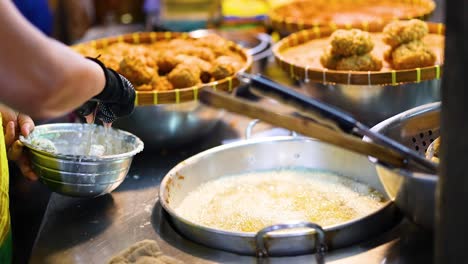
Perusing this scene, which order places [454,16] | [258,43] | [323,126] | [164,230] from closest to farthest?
1. [454,16]
2. [323,126]
3. [164,230]
4. [258,43]

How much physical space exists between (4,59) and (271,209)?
1007 millimetres

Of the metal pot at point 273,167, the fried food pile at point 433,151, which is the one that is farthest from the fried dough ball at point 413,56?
the fried food pile at point 433,151

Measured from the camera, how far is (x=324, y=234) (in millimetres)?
1735

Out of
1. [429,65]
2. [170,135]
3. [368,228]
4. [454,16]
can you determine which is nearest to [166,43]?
[170,135]

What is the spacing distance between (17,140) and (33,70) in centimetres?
96

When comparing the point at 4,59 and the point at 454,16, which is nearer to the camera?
the point at 454,16

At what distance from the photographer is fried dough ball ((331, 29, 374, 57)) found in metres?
2.55

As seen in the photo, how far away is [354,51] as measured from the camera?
2.56 m

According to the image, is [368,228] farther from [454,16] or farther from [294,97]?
[454,16]

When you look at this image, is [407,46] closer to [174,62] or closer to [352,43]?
[352,43]

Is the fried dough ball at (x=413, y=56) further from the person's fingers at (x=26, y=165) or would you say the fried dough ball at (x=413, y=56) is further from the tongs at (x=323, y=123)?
the person's fingers at (x=26, y=165)

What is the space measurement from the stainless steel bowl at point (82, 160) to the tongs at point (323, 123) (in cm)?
68

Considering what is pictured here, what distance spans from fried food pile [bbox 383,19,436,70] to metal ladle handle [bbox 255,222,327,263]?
1026 millimetres

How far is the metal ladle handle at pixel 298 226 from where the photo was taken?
1.67m
